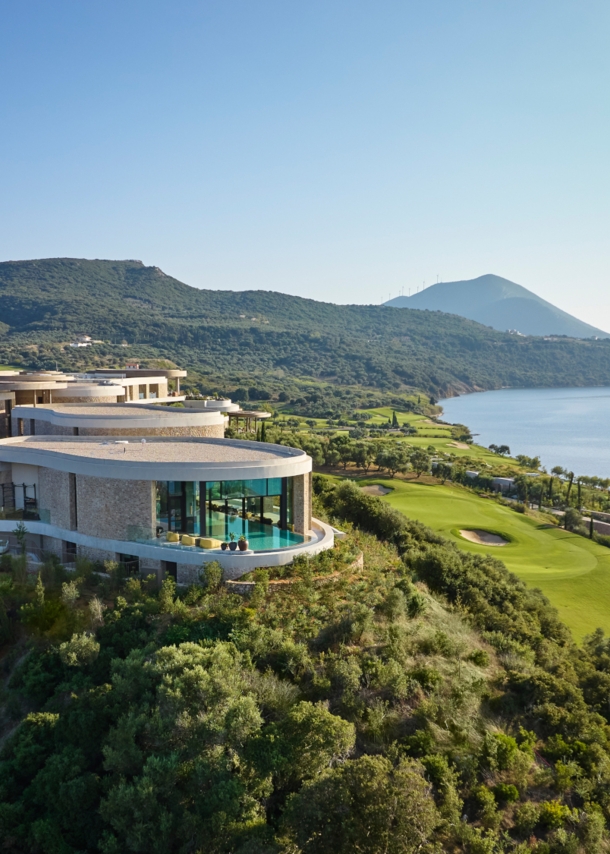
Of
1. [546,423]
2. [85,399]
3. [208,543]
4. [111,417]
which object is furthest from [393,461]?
[546,423]

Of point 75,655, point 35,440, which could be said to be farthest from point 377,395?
point 75,655

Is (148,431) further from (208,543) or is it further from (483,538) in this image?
(483,538)

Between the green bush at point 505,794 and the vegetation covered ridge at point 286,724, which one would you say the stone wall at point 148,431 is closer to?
the vegetation covered ridge at point 286,724

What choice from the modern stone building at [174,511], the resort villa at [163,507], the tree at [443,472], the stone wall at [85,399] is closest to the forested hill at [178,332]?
the tree at [443,472]

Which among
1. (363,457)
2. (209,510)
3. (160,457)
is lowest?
(363,457)

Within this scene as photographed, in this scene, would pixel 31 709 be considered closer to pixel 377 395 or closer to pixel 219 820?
pixel 219 820

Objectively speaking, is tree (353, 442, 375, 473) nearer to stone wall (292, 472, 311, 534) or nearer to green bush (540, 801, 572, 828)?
stone wall (292, 472, 311, 534)

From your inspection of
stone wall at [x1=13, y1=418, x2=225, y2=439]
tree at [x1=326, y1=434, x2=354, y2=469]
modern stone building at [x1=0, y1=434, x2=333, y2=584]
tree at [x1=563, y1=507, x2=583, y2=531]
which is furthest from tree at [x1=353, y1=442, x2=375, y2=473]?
modern stone building at [x1=0, y1=434, x2=333, y2=584]
